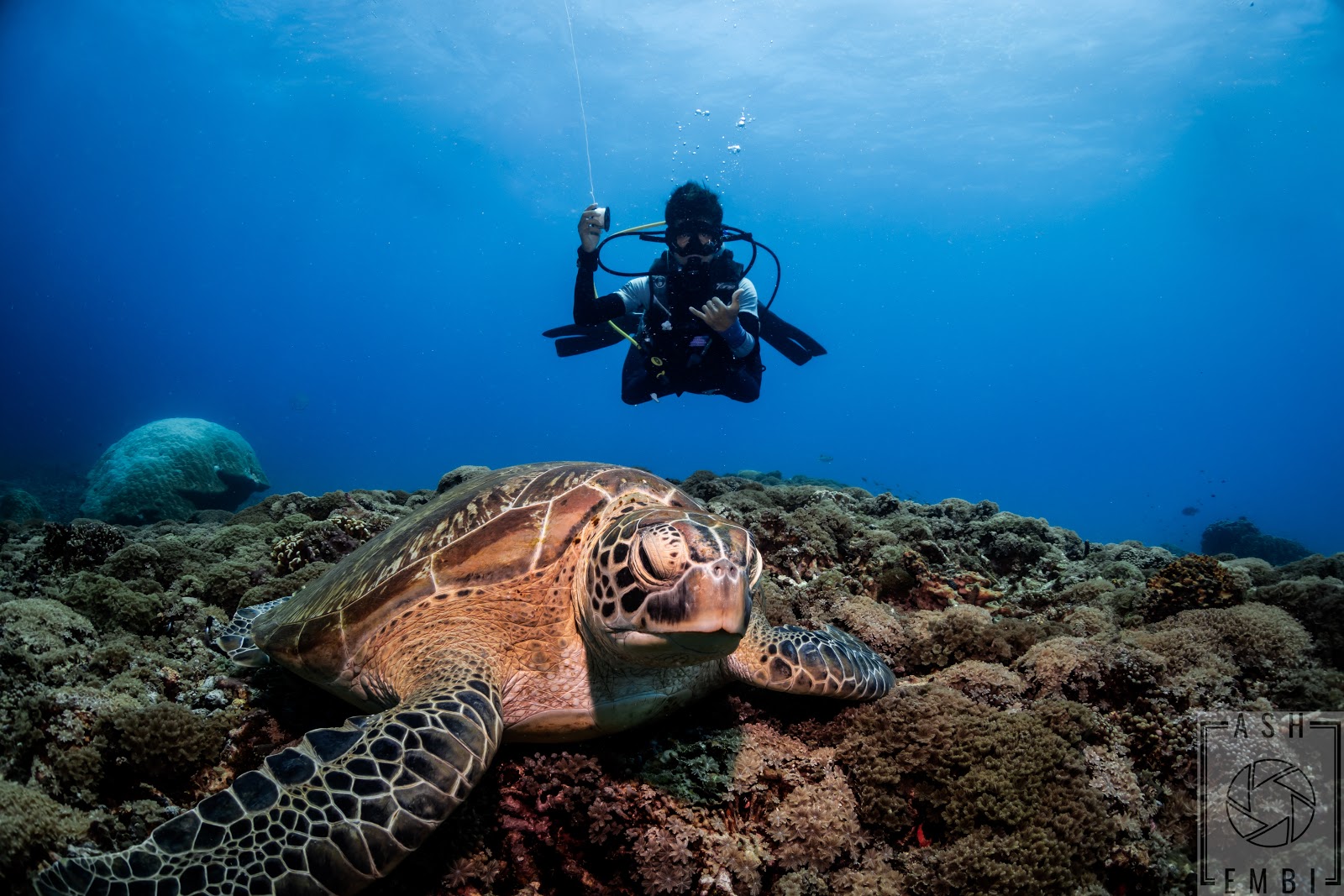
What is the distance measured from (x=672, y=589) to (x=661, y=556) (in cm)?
12

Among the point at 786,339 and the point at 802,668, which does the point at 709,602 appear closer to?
the point at 802,668

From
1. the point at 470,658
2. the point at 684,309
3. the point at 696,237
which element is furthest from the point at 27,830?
the point at 696,237

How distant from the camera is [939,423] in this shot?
14450 cm

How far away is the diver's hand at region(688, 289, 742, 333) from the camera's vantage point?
7852mm

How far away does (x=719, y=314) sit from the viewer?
793 cm

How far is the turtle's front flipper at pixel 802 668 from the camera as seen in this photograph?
2.50 meters

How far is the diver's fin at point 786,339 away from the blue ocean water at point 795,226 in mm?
10351

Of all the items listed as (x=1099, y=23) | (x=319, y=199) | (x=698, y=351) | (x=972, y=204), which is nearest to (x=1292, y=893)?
(x=698, y=351)

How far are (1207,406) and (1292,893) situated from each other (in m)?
163

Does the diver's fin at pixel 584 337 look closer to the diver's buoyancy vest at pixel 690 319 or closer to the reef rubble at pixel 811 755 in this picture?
the diver's buoyancy vest at pixel 690 319

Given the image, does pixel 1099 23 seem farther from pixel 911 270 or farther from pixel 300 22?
pixel 911 270

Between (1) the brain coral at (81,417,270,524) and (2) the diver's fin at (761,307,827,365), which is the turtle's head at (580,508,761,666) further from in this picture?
(1) the brain coral at (81,417,270,524)

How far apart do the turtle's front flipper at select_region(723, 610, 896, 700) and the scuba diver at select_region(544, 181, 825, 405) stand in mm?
5957

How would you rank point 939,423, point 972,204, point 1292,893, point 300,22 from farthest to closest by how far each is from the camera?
point 939,423, point 972,204, point 300,22, point 1292,893
